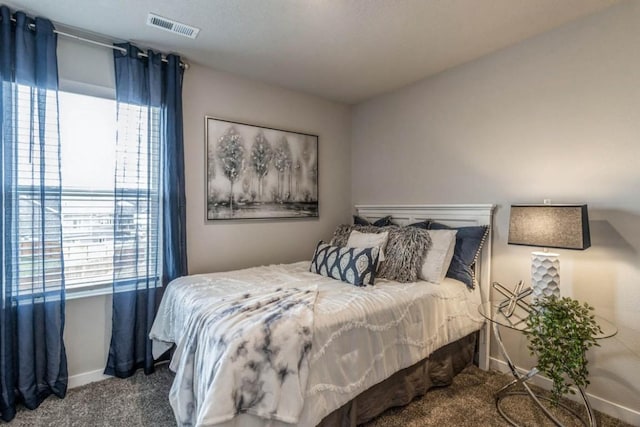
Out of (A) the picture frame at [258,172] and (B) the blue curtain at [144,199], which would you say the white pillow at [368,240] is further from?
(B) the blue curtain at [144,199]

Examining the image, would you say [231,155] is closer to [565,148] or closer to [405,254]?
[405,254]

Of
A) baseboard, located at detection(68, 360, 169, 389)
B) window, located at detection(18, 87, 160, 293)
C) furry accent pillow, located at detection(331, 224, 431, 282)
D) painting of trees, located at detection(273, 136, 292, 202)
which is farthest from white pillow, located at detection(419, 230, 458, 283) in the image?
baseboard, located at detection(68, 360, 169, 389)

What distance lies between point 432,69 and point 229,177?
2.05 meters

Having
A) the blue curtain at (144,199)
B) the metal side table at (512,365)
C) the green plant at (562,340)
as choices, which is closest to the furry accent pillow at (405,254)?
the metal side table at (512,365)

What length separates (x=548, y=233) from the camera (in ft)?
6.14

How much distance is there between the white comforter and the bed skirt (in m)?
0.10

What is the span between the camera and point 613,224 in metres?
1.92

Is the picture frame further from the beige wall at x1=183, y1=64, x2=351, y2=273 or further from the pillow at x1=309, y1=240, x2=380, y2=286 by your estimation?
the pillow at x1=309, y1=240, x2=380, y2=286

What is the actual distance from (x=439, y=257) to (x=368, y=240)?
0.58 metres

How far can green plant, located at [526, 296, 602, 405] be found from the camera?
5.11 ft

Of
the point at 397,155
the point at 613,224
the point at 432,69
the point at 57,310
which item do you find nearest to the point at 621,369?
the point at 613,224

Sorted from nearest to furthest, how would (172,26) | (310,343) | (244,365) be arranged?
(244,365), (310,343), (172,26)

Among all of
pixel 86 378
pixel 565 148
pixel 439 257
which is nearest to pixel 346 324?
pixel 439 257

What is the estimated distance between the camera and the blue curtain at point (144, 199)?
91.5 inches
